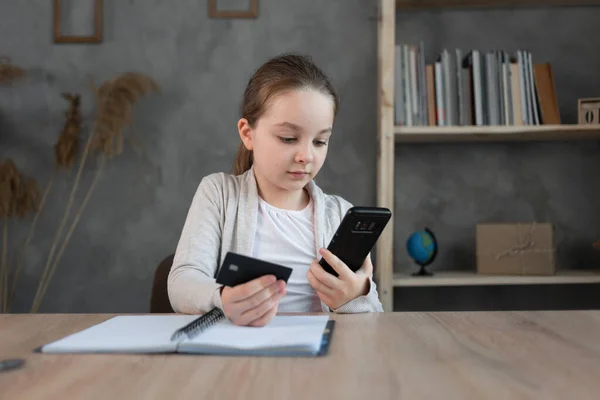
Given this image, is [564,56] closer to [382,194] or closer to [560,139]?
[560,139]

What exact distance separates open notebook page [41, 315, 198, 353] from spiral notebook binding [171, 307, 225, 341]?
0.02 m

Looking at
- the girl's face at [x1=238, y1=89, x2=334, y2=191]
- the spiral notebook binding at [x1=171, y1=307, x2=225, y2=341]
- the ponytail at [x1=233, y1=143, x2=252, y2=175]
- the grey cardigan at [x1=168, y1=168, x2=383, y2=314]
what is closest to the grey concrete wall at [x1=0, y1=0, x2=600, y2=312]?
the ponytail at [x1=233, y1=143, x2=252, y2=175]

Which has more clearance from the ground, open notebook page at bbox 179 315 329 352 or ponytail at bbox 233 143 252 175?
ponytail at bbox 233 143 252 175

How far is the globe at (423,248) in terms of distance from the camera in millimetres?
2555

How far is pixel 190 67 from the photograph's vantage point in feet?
9.39

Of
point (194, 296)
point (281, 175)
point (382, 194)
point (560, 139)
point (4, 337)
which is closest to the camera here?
point (4, 337)

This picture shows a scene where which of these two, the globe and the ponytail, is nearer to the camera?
the ponytail

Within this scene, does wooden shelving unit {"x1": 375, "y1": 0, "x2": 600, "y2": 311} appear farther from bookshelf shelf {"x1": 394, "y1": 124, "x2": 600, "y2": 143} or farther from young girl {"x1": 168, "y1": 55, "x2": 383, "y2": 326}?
young girl {"x1": 168, "y1": 55, "x2": 383, "y2": 326}

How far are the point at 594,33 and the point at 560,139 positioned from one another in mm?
471

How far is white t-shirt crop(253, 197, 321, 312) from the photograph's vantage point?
63.7 inches

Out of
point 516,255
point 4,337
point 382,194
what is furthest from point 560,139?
point 4,337

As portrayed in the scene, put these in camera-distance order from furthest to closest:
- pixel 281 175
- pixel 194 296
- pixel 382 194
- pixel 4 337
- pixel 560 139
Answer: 1. pixel 560 139
2. pixel 382 194
3. pixel 281 175
4. pixel 194 296
5. pixel 4 337

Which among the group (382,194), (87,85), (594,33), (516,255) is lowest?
(516,255)

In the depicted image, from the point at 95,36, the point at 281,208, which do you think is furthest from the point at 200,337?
the point at 95,36
